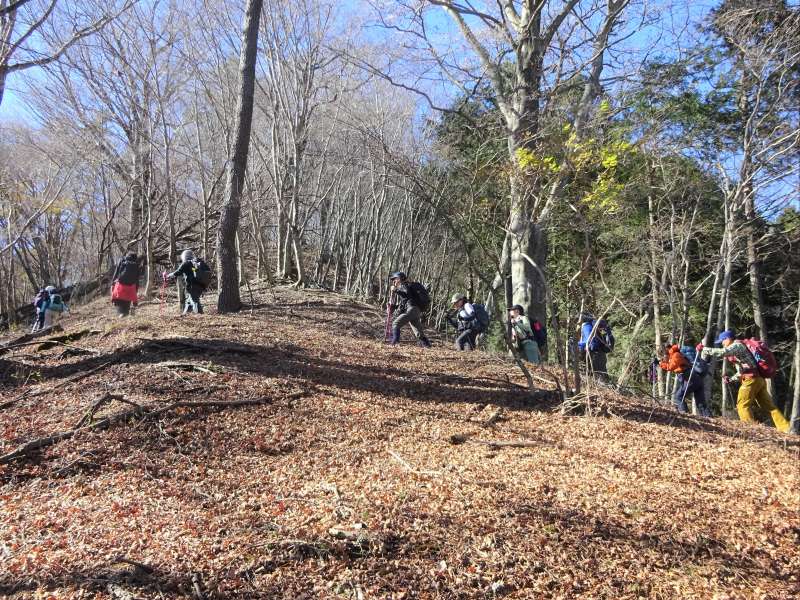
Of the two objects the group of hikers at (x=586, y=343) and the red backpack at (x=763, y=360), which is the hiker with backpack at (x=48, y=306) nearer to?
the group of hikers at (x=586, y=343)

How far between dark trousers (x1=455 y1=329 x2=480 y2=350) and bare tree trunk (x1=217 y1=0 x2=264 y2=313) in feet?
14.9

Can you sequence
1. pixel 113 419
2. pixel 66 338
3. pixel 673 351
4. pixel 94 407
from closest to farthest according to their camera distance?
pixel 113 419
pixel 94 407
pixel 66 338
pixel 673 351

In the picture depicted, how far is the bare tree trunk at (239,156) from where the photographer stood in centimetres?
1000

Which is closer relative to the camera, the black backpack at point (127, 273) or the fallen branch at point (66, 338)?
the fallen branch at point (66, 338)

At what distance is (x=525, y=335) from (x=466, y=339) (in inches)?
53.1

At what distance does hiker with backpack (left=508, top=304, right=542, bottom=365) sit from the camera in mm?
8500

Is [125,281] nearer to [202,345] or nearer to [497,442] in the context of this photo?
[202,345]

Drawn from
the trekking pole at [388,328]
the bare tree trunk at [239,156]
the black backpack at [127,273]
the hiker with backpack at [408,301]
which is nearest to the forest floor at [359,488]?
the hiker with backpack at [408,301]

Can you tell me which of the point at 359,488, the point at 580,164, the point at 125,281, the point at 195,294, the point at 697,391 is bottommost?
the point at 359,488

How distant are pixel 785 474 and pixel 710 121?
1213 cm

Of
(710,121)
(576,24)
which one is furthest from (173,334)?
(710,121)

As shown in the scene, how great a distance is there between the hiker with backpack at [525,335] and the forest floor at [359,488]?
2.22 metres

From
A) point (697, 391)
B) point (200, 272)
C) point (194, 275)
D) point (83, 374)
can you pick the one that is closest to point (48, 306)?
point (194, 275)

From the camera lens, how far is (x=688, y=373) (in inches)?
334
